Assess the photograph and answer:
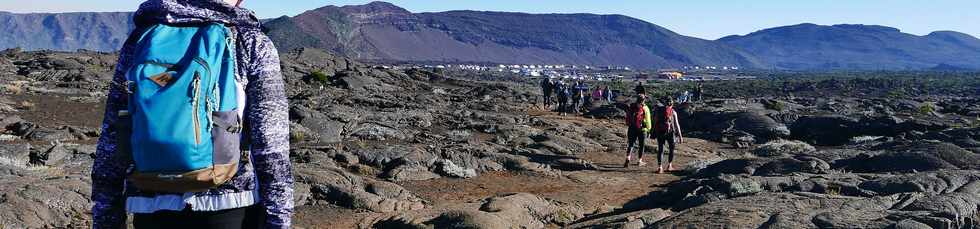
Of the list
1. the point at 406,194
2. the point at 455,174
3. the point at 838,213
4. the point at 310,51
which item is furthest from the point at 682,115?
the point at 310,51

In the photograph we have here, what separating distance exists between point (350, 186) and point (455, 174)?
3.65m

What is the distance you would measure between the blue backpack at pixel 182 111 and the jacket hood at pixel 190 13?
4cm

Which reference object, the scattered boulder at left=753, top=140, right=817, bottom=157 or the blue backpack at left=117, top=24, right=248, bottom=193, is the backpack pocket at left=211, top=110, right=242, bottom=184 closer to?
the blue backpack at left=117, top=24, right=248, bottom=193

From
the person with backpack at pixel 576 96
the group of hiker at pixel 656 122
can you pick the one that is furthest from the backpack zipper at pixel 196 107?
the person with backpack at pixel 576 96

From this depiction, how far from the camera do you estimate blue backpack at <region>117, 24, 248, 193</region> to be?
262 cm

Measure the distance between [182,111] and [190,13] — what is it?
1.64 ft

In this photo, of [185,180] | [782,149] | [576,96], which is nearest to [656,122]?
[782,149]

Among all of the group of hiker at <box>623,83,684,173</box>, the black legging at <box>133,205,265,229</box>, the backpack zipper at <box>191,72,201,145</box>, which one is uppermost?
the backpack zipper at <box>191,72,201,145</box>

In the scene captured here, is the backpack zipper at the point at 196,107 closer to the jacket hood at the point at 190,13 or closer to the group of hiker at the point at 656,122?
the jacket hood at the point at 190,13

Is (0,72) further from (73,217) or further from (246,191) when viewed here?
(246,191)

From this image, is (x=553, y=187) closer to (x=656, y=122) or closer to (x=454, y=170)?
(x=454, y=170)

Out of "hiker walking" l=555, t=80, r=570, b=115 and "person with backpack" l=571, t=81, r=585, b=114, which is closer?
"hiker walking" l=555, t=80, r=570, b=115

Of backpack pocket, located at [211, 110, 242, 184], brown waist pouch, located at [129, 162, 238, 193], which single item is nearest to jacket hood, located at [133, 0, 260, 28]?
backpack pocket, located at [211, 110, 242, 184]

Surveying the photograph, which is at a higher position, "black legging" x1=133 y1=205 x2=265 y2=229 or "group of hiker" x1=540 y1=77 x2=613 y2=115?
"black legging" x1=133 y1=205 x2=265 y2=229
